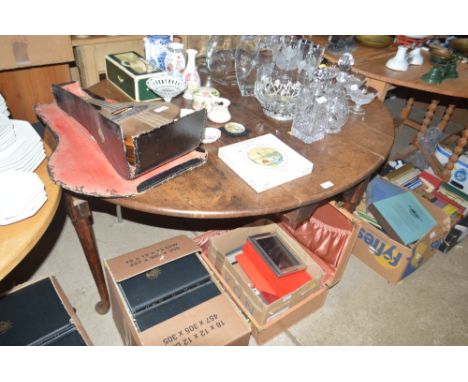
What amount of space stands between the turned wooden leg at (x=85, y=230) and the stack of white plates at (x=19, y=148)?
154 mm

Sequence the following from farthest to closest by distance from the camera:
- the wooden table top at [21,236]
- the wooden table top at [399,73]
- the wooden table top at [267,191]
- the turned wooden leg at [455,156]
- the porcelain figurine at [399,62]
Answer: the turned wooden leg at [455,156] < the porcelain figurine at [399,62] < the wooden table top at [399,73] < the wooden table top at [267,191] < the wooden table top at [21,236]

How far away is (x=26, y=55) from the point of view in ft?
6.70

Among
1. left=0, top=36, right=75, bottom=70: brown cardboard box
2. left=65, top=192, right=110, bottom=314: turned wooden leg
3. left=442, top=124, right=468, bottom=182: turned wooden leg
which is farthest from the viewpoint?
left=442, top=124, right=468, bottom=182: turned wooden leg

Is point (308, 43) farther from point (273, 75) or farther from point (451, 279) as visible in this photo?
point (451, 279)

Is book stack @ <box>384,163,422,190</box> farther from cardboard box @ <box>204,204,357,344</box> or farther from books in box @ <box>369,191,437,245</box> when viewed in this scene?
cardboard box @ <box>204,204,357,344</box>

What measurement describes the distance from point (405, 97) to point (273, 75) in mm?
2804

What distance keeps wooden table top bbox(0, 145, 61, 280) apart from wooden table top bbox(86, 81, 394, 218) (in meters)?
0.18

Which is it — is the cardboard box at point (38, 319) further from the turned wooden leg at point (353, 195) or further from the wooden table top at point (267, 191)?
the turned wooden leg at point (353, 195)

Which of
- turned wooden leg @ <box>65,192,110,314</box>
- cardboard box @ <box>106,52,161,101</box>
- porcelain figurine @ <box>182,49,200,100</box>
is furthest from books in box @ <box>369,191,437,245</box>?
turned wooden leg @ <box>65,192,110,314</box>

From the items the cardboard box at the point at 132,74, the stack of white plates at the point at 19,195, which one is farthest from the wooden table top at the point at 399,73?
the stack of white plates at the point at 19,195

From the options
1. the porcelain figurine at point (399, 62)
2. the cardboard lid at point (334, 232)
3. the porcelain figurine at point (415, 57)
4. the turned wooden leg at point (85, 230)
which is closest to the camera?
the turned wooden leg at point (85, 230)

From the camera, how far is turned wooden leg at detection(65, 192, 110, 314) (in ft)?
4.05

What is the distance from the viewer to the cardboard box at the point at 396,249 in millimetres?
1857

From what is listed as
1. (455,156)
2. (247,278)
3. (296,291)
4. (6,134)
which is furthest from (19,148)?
(455,156)
